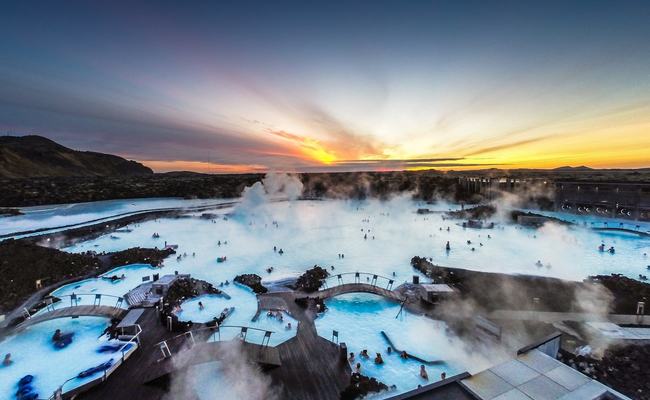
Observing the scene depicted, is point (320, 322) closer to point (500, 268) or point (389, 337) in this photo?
point (389, 337)

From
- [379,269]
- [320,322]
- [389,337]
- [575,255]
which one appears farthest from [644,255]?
[320,322]

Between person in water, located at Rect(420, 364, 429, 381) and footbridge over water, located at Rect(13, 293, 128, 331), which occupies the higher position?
footbridge over water, located at Rect(13, 293, 128, 331)

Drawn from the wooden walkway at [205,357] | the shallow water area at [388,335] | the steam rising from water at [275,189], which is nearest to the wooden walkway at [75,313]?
the wooden walkway at [205,357]

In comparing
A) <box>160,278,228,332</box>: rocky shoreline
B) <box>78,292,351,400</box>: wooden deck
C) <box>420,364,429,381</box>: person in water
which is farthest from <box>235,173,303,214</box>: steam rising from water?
<box>420,364,429,381</box>: person in water

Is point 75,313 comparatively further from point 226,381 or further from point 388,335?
point 388,335

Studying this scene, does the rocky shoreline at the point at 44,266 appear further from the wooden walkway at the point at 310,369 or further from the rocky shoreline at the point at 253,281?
the wooden walkway at the point at 310,369

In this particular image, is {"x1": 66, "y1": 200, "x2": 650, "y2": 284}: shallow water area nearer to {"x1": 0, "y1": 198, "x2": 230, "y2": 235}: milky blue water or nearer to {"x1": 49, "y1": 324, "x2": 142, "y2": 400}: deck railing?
{"x1": 49, "y1": 324, "x2": 142, "y2": 400}: deck railing
